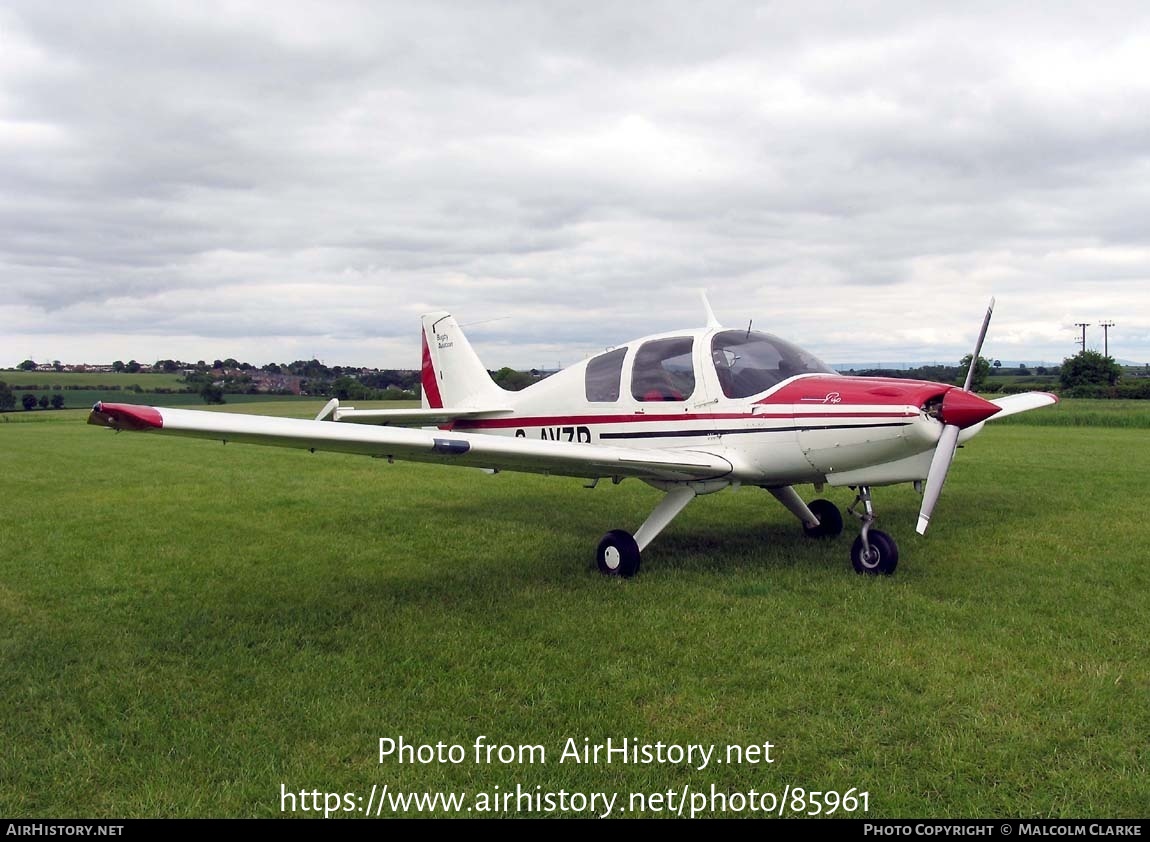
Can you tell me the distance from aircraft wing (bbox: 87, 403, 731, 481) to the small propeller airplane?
14 millimetres

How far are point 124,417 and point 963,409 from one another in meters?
5.70

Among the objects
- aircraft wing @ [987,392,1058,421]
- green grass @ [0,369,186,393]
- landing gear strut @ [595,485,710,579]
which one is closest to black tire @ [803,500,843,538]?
landing gear strut @ [595,485,710,579]

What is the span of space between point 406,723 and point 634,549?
3162mm

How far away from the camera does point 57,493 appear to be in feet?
39.9

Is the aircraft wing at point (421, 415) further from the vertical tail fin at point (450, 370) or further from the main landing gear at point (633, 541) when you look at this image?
the main landing gear at point (633, 541)

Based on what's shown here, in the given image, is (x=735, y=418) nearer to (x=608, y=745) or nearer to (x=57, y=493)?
→ (x=608, y=745)

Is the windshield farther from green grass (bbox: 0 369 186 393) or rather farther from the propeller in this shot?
green grass (bbox: 0 369 186 393)

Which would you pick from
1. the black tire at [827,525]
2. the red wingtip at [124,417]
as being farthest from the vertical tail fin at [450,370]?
the red wingtip at [124,417]

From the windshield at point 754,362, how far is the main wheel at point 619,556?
63.8 inches

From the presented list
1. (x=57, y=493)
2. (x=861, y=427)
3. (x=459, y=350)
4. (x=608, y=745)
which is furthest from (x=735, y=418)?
(x=57, y=493)

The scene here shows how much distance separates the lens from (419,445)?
531cm

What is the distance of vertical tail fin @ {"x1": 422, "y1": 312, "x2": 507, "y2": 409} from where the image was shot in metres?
10.4

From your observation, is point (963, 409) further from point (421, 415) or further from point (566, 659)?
point (421, 415)

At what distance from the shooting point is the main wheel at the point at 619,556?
6.61 meters
